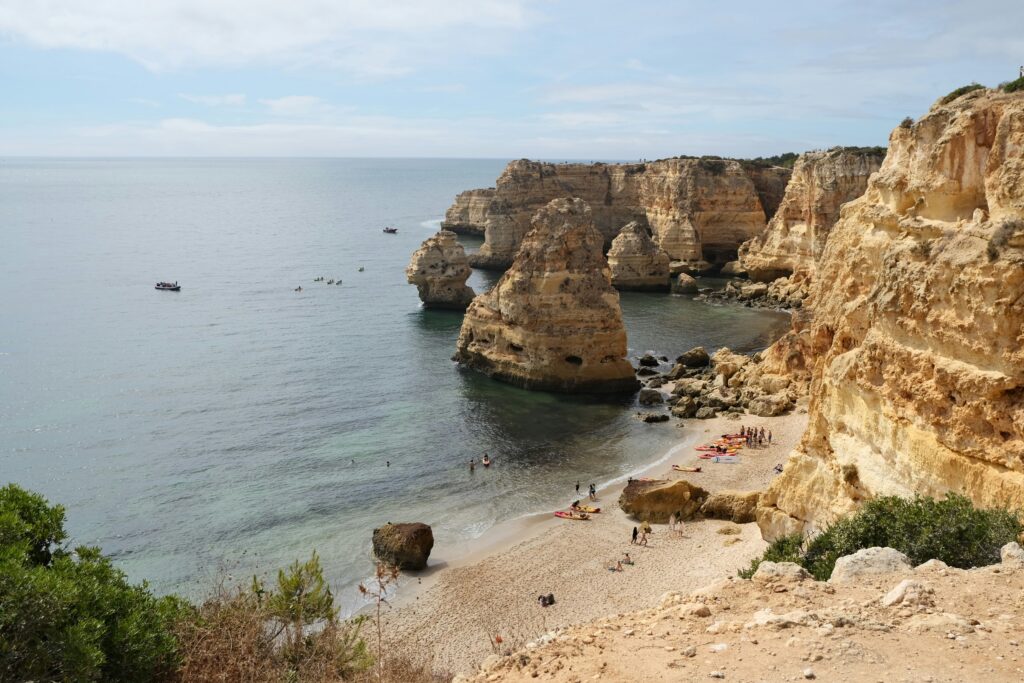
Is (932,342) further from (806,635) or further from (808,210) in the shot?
(808,210)

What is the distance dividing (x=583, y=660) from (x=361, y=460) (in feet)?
88.4

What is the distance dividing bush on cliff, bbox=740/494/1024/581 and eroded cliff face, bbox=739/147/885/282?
5660 centimetres

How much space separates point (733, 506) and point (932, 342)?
1402cm

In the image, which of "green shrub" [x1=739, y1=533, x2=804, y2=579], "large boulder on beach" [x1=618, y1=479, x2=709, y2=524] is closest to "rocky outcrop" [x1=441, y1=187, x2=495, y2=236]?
"large boulder on beach" [x1=618, y1=479, x2=709, y2=524]

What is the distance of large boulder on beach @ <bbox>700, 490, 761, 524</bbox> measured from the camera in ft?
95.1

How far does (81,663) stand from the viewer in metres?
10.1

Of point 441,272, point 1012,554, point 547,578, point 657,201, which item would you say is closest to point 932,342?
point 1012,554

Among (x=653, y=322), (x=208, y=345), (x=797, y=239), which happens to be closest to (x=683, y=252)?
(x=797, y=239)

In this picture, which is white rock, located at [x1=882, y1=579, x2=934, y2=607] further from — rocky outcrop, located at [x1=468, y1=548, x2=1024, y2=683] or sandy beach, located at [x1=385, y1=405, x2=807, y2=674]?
sandy beach, located at [x1=385, y1=405, x2=807, y2=674]

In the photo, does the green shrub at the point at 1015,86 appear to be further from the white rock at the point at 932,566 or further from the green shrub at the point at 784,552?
the white rock at the point at 932,566

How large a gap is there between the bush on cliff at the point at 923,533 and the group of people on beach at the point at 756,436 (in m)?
21.4

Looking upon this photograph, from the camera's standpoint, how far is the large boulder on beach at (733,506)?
1141 inches

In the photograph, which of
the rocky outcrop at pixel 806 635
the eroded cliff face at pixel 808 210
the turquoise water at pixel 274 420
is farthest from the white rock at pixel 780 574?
the eroded cliff face at pixel 808 210

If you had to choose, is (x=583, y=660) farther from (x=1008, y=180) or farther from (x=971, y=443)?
(x=1008, y=180)
